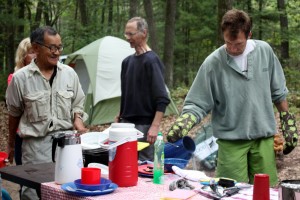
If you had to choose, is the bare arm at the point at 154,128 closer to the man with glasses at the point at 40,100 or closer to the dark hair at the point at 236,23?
the man with glasses at the point at 40,100

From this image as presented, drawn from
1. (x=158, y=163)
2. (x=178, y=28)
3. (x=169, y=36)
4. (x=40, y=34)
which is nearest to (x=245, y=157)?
(x=158, y=163)

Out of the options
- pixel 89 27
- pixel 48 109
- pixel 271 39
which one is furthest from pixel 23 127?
pixel 271 39

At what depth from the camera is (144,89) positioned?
429 centimetres

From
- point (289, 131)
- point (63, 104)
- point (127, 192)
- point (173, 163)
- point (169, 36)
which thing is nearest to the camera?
point (127, 192)

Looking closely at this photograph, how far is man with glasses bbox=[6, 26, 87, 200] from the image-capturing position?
3.53m

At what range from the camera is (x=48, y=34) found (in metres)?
3.53

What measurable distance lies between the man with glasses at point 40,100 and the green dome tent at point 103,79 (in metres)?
6.20

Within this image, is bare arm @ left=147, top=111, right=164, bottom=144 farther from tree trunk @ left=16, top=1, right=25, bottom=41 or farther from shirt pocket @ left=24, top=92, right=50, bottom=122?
tree trunk @ left=16, top=1, right=25, bottom=41

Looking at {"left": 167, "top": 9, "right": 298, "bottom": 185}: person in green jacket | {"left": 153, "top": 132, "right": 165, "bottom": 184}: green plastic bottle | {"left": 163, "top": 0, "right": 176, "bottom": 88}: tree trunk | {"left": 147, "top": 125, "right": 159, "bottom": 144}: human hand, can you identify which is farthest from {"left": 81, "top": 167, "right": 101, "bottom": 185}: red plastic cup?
{"left": 163, "top": 0, "right": 176, "bottom": 88}: tree trunk

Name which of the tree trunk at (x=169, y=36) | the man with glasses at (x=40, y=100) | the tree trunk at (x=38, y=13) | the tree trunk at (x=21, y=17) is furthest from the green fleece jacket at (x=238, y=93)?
the tree trunk at (x=38, y=13)

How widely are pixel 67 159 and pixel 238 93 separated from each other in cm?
135

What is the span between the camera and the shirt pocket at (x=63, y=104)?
363 cm

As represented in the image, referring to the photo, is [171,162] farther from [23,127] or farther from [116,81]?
[116,81]

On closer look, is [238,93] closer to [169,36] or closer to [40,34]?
[40,34]
